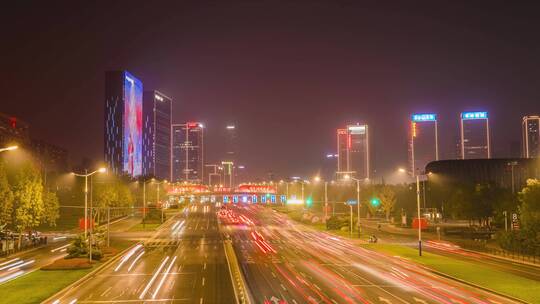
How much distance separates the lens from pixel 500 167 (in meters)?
164

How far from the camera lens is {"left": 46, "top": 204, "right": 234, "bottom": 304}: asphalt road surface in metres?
34.7

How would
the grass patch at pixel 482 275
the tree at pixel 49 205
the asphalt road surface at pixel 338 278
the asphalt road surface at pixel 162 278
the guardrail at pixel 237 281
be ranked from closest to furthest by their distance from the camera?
the guardrail at pixel 237 281
the asphalt road surface at pixel 162 278
the asphalt road surface at pixel 338 278
the grass patch at pixel 482 275
the tree at pixel 49 205

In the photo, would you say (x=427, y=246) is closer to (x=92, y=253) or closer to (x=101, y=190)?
(x=92, y=253)

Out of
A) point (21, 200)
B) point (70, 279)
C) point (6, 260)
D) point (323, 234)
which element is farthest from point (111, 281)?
point (323, 234)

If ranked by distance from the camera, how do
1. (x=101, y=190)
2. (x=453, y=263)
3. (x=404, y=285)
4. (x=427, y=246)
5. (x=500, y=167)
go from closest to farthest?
(x=404, y=285), (x=453, y=263), (x=427, y=246), (x=101, y=190), (x=500, y=167)

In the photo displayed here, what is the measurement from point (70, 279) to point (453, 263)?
36757 millimetres

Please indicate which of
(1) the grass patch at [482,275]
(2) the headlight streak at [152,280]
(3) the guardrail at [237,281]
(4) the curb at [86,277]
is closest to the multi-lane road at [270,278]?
(2) the headlight streak at [152,280]

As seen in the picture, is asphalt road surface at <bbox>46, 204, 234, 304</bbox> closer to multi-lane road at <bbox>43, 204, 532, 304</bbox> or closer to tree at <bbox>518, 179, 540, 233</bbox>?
multi-lane road at <bbox>43, 204, 532, 304</bbox>

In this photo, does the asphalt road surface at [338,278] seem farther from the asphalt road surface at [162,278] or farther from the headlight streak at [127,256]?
the headlight streak at [127,256]

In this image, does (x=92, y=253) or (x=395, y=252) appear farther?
(x=395, y=252)

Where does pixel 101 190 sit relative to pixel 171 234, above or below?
above

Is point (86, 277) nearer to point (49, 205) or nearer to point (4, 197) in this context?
point (4, 197)

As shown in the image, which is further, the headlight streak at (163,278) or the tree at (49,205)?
the tree at (49,205)

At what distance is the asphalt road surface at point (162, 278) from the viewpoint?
34.7 m
